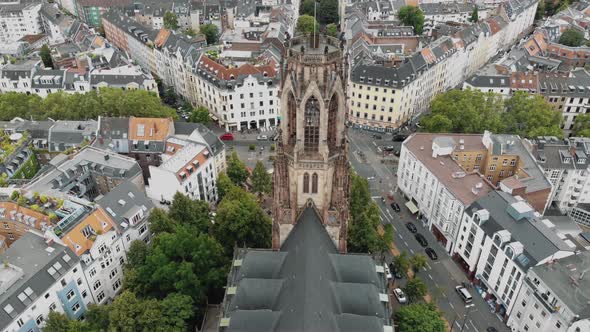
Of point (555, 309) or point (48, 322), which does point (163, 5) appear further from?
point (555, 309)

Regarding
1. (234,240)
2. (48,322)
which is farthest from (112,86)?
(48,322)

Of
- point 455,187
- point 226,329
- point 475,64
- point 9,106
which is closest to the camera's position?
point 226,329

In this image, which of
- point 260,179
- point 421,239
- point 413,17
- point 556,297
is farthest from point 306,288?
point 413,17

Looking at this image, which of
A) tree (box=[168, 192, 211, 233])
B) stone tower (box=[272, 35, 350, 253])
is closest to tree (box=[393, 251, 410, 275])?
stone tower (box=[272, 35, 350, 253])

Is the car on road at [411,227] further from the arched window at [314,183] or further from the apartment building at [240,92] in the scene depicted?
the apartment building at [240,92]

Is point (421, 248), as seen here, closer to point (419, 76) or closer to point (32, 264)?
point (419, 76)
